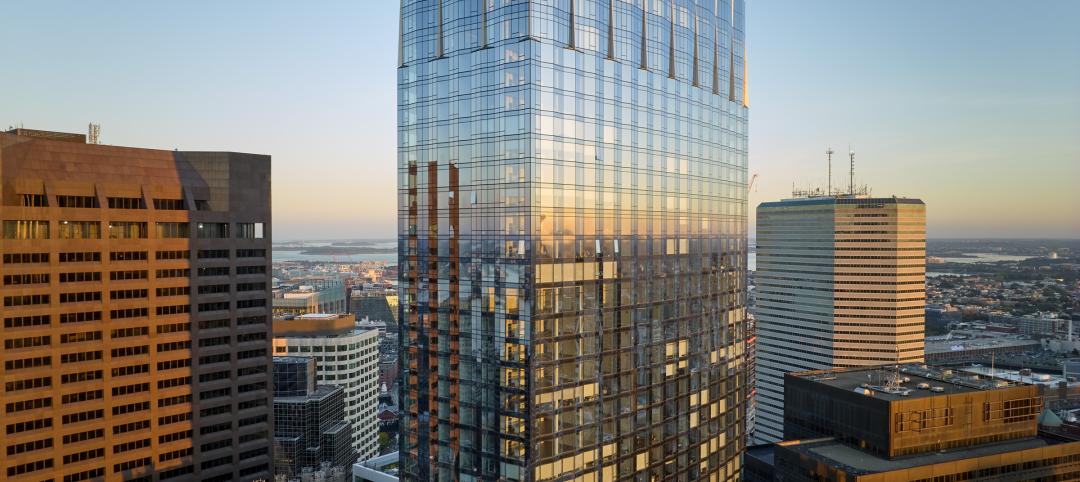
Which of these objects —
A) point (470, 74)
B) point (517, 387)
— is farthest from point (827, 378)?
point (470, 74)

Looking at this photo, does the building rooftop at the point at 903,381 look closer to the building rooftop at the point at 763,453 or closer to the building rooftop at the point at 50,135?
A: the building rooftop at the point at 763,453

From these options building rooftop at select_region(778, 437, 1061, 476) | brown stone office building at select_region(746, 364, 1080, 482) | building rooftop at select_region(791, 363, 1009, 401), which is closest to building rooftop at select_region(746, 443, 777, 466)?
brown stone office building at select_region(746, 364, 1080, 482)

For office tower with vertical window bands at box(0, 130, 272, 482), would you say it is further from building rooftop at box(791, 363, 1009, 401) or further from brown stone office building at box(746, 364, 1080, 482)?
building rooftop at box(791, 363, 1009, 401)

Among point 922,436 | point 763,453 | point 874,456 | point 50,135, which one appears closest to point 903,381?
point 922,436

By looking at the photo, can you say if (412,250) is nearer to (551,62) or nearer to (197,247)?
(551,62)

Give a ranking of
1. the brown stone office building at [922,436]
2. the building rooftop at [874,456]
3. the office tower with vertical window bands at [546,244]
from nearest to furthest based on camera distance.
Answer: the office tower with vertical window bands at [546,244] → the building rooftop at [874,456] → the brown stone office building at [922,436]

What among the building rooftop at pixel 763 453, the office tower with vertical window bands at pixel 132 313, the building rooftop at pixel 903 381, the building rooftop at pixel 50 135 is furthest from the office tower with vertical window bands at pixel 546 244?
the building rooftop at pixel 50 135

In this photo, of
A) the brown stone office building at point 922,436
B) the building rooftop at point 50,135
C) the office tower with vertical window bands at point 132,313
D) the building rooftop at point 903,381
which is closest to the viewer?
the brown stone office building at point 922,436
